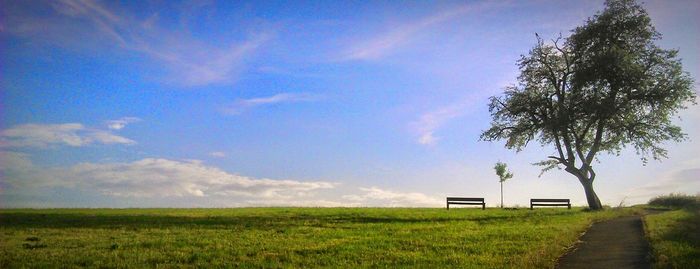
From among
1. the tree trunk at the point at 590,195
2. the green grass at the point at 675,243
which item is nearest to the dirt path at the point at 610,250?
the green grass at the point at 675,243

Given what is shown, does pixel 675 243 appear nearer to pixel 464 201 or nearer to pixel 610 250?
pixel 610 250

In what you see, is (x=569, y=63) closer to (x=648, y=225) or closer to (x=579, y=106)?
(x=579, y=106)

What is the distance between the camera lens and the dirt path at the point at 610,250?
1565 cm

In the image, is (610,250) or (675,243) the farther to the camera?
(610,250)

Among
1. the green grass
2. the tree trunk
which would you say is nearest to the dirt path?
the green grass

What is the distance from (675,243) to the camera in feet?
59.6

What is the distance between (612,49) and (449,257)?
119ft

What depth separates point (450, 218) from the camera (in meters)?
33.9

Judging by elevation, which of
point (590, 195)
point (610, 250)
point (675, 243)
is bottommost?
point (610, 250)

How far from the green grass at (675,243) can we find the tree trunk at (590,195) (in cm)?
1975

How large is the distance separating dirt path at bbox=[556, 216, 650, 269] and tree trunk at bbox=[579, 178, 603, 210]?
71.1 ft

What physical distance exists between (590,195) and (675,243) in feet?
98.8

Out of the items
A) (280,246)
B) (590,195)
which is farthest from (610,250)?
(590,195)

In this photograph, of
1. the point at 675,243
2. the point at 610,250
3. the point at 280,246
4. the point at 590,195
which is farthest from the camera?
the point at 590,195
